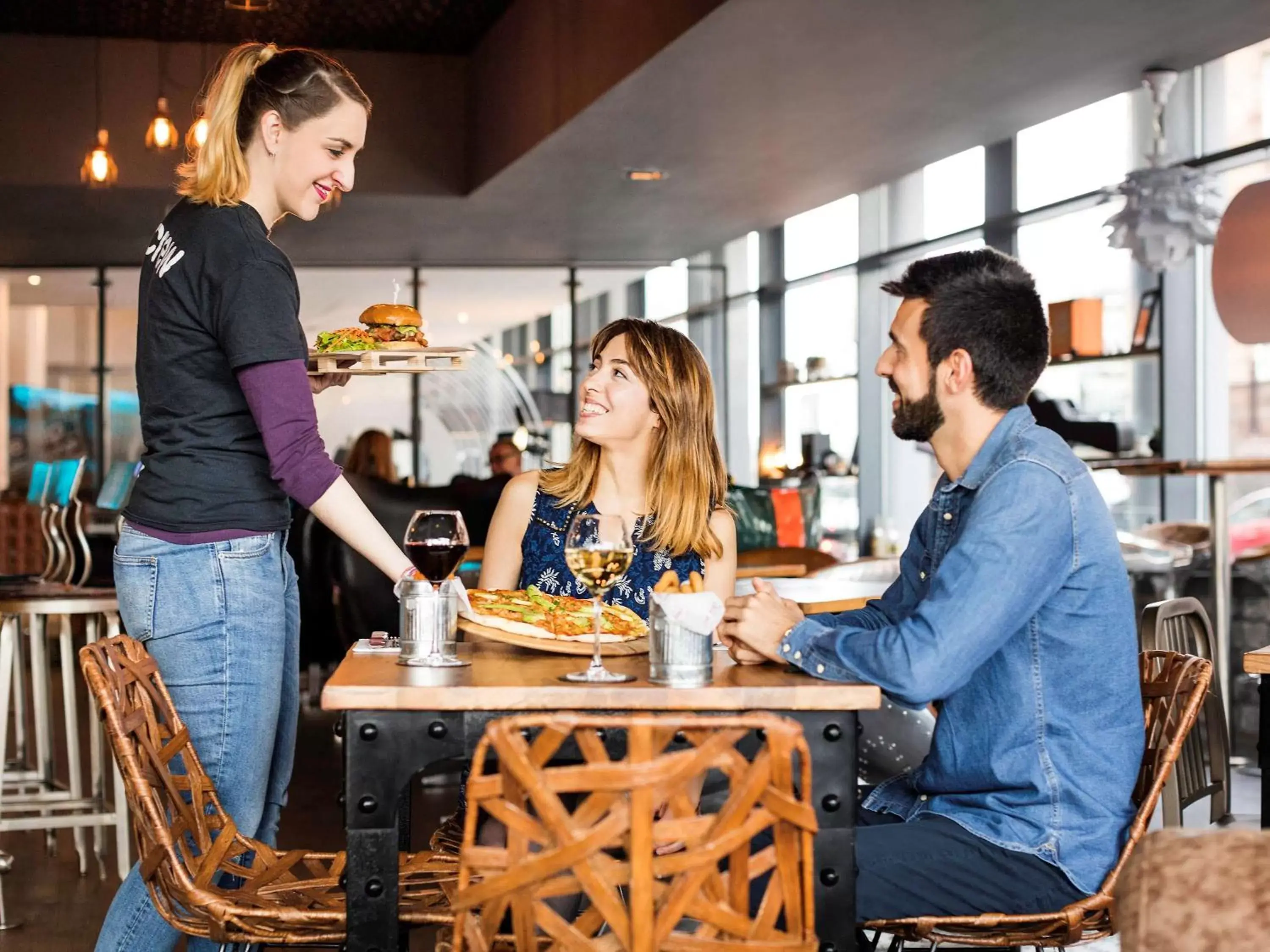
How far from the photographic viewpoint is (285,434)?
2066 mm

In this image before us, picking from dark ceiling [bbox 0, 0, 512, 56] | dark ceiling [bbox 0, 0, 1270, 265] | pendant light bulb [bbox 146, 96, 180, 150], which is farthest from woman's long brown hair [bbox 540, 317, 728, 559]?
dark ceiling [bbox 0, 0, 512, 56]

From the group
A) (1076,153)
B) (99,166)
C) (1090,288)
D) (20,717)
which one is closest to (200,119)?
(20,717)

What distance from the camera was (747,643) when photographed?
1837 mm

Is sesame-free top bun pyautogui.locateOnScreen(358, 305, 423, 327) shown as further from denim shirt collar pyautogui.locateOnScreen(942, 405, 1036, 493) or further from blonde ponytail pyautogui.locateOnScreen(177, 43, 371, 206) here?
denim shirt collar pyautogui.locateOnScreen(942, 405, 1036, 493)

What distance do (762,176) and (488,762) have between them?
751 cm

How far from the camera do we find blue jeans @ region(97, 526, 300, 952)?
2096 mm

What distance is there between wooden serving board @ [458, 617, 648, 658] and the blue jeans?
39 centimetres

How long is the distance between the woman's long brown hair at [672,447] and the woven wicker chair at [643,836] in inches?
Answer: 51.8

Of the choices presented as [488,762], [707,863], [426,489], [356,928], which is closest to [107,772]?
[426,489]

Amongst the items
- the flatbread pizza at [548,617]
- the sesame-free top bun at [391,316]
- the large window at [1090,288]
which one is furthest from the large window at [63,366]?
the flatbread pizza at [548,617]

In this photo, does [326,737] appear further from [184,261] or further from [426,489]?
[184,261]

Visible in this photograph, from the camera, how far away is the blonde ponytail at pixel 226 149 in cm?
215

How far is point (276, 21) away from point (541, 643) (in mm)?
7900

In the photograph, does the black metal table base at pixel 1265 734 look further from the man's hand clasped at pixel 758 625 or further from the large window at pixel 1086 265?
the large window at pixel 1086 265
